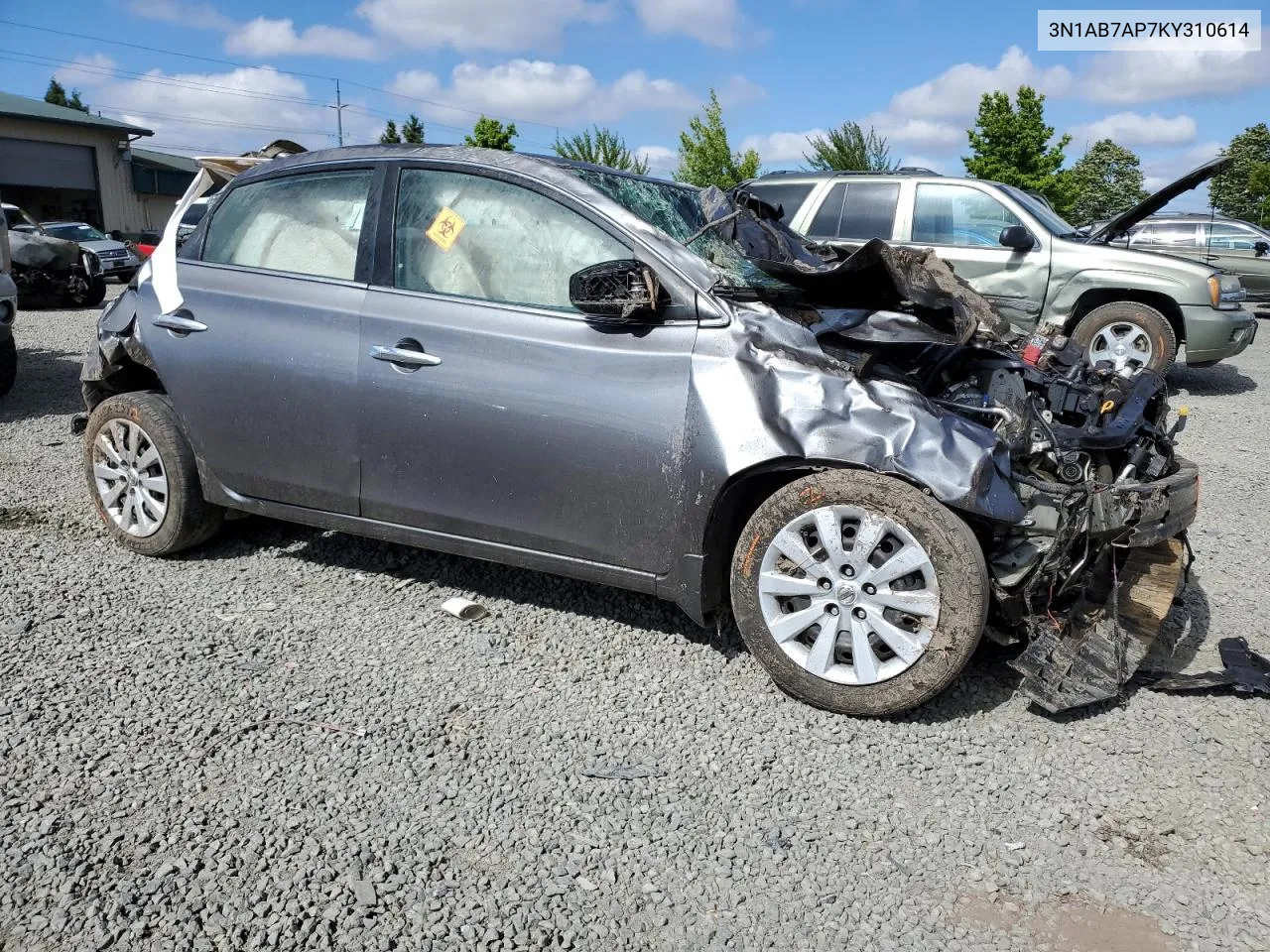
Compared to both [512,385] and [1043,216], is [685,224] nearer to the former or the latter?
[512,385]

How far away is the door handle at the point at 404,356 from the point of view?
145 inches

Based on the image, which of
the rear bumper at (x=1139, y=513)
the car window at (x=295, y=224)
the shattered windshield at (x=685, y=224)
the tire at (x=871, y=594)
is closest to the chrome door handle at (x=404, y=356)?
the car window at (x=295, y=224)

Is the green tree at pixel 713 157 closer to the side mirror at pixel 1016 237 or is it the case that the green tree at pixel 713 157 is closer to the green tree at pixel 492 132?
the green tree at pixel 492 132

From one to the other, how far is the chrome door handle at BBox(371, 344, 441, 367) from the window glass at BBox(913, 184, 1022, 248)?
672 centimetres

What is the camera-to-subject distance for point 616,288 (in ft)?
10.9

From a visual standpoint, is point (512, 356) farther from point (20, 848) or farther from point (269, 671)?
point (20, 848)

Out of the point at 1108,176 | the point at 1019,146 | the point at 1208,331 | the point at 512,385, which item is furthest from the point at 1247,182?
the point at 512,385

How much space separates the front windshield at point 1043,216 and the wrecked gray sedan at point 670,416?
5.40 m

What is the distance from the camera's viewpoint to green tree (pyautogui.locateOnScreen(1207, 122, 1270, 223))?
3613cm

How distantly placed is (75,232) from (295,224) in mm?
21449

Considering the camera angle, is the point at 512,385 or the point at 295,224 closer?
the point at 512,385

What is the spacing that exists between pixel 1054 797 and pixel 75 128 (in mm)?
44638

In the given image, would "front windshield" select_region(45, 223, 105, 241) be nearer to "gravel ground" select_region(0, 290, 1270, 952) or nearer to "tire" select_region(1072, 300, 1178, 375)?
"gravel ground" select_region(0, 290, 1270, 952)

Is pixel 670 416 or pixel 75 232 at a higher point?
pixel 75 232
